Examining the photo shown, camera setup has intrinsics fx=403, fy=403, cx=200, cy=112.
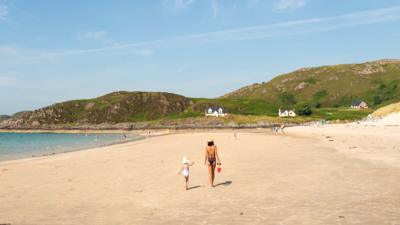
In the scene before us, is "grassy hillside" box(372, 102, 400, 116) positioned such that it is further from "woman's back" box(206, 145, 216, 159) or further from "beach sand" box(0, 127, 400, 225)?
"woman's back" box(206, 145, 216, 159)

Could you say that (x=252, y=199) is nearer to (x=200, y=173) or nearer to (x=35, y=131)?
(x=200, y=173)

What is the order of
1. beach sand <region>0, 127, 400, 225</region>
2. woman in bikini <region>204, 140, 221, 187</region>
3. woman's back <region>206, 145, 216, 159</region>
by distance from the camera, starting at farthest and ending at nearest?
woman's back <region>206, 145, 216, 159</region>, woman in bikini <region>204, 140, 221, 187</region>, beach sand <region>0, 127, 400, 225</region>

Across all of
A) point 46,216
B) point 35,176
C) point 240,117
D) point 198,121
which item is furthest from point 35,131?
point 46,216

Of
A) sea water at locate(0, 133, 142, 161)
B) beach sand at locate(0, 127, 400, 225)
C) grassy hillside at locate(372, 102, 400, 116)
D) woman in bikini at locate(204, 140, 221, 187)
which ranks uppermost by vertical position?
grassy hillside at locate(372, 102, 400, 116)

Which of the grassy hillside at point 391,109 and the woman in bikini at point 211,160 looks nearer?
the woman in bikini at point 211,160

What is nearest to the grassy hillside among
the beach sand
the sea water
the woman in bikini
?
the sea water

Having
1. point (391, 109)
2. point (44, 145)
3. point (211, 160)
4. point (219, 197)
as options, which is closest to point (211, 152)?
point (211, 160)

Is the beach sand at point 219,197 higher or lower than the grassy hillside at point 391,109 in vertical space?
lower

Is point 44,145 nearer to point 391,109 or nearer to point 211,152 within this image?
point 211,152

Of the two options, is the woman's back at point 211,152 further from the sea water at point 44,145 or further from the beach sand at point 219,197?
the sea water at point 44,145

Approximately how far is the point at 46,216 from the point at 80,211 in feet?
3.50

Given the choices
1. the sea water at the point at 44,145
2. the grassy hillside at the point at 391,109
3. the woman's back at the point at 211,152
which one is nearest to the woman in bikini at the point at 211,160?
the woman's back at the point at 211,152

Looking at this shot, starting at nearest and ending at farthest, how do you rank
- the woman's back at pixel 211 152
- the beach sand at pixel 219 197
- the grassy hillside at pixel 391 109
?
the beach sand at pixel 219 197
the woman's back at pixel 211 152
the grassy hillside at pixel 391 109

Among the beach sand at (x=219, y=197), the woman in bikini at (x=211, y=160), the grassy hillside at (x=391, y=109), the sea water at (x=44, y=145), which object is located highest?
the grassy hillside at (x=391, y=109)
